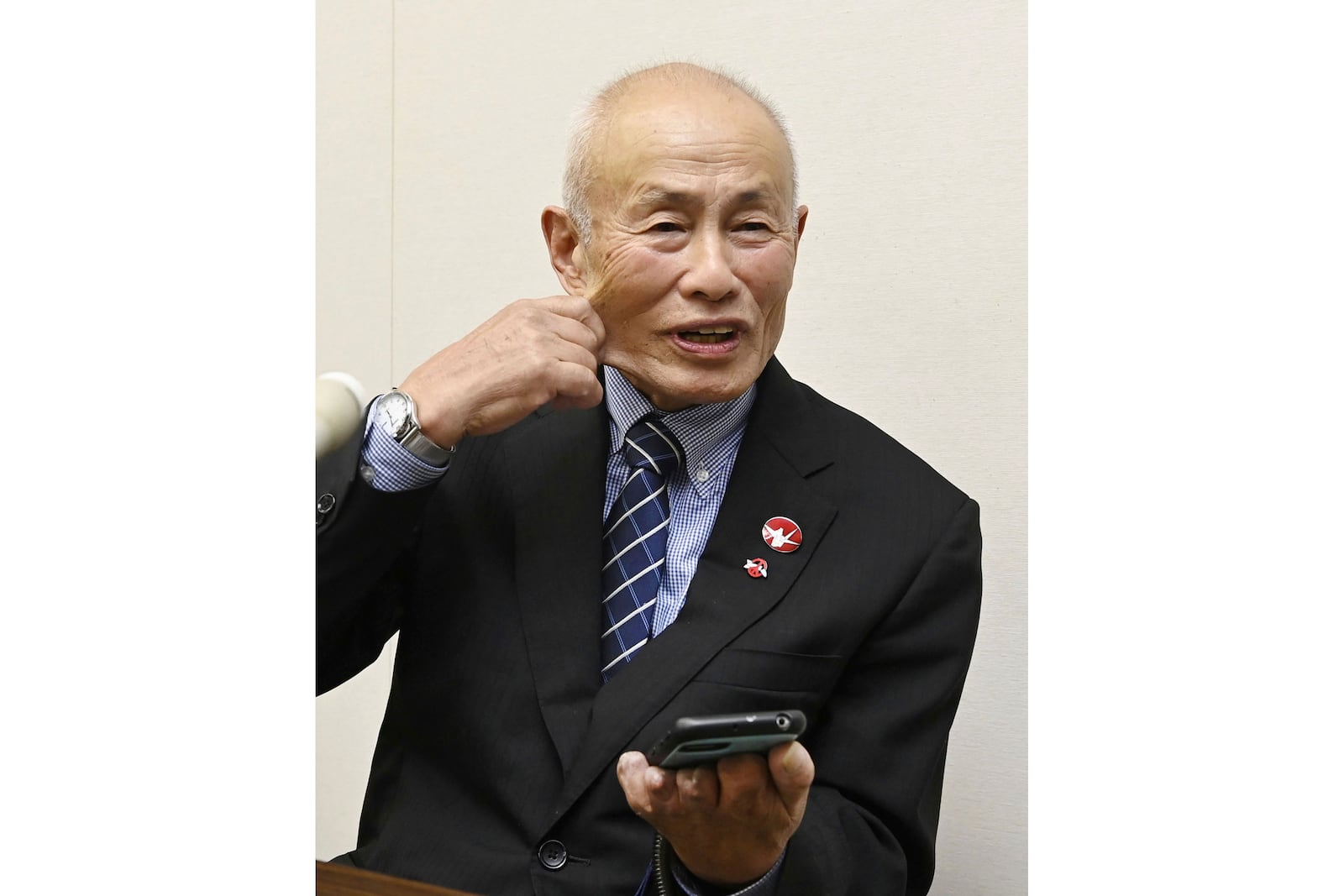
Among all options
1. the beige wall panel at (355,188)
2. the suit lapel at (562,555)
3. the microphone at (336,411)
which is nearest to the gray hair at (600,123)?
the suit lapel at (562,555)

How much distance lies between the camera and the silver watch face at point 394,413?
1454mm

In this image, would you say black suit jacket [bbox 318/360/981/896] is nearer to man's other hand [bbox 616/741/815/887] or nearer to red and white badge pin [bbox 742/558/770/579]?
red and white badge pin [bbox 742/558/770/579]

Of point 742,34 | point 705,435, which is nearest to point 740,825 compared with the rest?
point 705,435

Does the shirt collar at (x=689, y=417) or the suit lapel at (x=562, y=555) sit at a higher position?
the shirt collar at (x=689, y=417)

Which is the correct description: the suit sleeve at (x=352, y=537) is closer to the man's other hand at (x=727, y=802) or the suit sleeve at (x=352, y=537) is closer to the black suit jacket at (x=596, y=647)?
the black suit jacket at (x=596, y=647)

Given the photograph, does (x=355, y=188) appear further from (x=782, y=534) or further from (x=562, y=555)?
(x=782, y=534)

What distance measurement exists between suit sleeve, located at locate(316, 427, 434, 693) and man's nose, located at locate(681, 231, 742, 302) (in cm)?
39

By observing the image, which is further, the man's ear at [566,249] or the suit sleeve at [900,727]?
the man's ear at [566,249]

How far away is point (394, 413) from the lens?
1459mm

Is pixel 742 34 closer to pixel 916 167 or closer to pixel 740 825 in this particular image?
pixel 916 167

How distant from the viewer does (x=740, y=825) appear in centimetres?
118

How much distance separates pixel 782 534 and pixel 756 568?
55 millimetres

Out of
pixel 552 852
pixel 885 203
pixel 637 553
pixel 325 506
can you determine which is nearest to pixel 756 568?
pixel 637 553

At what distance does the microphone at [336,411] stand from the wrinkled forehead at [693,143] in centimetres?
40
